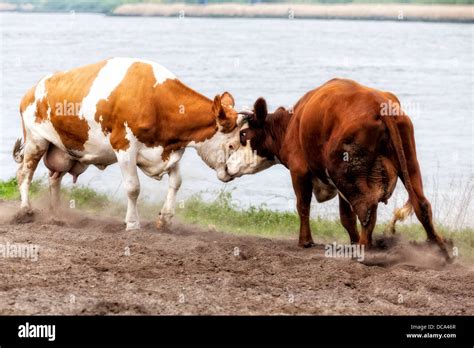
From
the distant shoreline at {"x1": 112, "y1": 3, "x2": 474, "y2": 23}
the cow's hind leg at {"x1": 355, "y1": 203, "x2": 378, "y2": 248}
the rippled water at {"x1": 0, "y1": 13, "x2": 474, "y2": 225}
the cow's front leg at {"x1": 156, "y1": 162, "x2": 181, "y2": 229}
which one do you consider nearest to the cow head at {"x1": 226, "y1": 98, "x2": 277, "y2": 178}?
the cow's front leg at {"x1": 156, "y1": 162, "x2": 181, "y2": 229}

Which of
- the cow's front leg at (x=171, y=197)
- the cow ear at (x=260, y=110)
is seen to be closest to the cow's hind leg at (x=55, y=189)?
the cow's front leg at (x=171, y=197)

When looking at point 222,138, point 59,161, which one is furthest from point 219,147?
point 59,161

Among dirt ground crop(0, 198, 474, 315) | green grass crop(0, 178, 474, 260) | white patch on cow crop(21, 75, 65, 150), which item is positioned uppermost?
white patch on cow crop(21, 75, 65, 150)

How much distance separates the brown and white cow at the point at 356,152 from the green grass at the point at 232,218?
1591mm

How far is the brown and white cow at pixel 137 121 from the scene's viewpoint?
13320 millimetres

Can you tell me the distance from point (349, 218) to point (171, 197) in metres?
2.19

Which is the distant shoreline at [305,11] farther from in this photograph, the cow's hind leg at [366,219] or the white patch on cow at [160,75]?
the cow's hind leg at [366,219]

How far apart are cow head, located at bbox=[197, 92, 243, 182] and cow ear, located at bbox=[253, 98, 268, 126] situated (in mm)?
240

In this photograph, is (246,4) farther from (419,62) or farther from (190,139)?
(190,139)

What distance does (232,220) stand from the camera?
50.9 feet

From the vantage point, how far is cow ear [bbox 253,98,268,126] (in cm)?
1322

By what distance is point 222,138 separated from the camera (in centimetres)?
1355

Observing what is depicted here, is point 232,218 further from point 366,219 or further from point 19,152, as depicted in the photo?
point 366,219

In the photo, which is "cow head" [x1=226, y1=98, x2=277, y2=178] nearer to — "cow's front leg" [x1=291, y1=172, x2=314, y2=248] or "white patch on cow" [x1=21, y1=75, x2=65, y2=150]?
"cow's front leg" [x1=291, y1=172, x2=314, y2=248]
